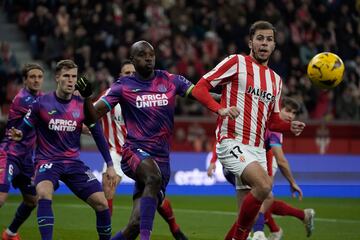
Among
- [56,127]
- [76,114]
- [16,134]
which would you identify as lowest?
[16,134]

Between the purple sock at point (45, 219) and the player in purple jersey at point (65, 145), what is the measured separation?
0.52 feet

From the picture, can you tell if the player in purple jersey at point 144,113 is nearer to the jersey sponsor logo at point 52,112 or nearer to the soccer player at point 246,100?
the soccer player at point 246,100

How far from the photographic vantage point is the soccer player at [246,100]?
909cm

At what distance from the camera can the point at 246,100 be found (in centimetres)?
927

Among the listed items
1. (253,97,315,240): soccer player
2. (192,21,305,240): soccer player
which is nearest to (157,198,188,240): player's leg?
(253,97,315,240): soccer player

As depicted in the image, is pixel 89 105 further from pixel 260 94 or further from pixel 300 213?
pixel 300 213

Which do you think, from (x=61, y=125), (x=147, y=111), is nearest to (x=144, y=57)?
(x=147, y=111)

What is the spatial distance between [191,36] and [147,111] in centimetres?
1514

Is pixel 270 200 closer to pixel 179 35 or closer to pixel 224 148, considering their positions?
pixel 224 148

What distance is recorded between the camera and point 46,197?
9.08 meters

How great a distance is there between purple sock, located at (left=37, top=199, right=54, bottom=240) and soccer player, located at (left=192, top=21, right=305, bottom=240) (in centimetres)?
184

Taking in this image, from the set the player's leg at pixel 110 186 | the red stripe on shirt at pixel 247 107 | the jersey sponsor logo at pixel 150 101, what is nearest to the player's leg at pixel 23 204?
the player's leg at pixel 110 186

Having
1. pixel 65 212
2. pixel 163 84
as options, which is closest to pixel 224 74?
pixel 163 84

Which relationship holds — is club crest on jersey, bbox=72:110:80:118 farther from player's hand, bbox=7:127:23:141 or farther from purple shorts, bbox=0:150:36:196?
purple shorts, bbox=0:150:36:196
